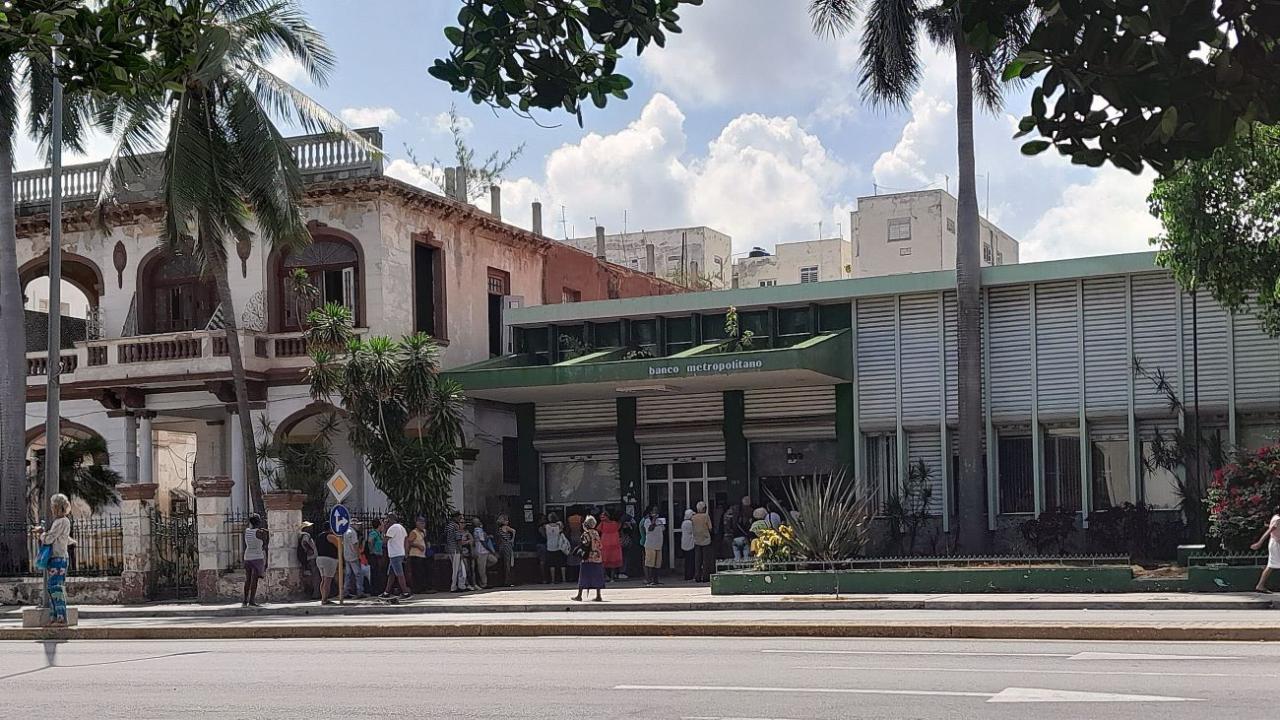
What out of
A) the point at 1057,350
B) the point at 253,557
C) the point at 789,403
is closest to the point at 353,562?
the point at 253,557

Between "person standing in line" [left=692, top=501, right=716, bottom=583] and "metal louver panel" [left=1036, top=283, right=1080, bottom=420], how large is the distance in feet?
22.6

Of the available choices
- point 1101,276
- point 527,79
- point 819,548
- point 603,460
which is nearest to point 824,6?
point 1101,276

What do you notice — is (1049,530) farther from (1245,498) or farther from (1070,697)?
(1070,697)

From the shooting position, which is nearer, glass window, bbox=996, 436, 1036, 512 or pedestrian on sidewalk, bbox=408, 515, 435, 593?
pedestrian on sidewalk, bbox=408, 515, 435, 593

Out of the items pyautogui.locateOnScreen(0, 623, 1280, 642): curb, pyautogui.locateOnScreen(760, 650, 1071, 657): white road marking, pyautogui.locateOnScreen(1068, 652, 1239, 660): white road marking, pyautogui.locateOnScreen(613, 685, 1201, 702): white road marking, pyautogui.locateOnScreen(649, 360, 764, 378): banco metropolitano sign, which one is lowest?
pyautogui.locateOnScreen(0, 623, 1280, 642): curb

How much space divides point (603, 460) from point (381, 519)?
681 cm

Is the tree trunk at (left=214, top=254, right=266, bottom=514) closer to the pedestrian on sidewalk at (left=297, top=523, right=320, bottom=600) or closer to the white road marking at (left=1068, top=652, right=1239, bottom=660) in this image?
the pedestrian on sidewalk at (left=297, top=523, right=320, bottom=600)

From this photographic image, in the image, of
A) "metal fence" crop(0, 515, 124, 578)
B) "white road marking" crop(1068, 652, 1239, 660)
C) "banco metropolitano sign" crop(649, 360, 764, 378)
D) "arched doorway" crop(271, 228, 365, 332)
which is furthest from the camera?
"arched doorway" crop(271, 228, 365, 332)

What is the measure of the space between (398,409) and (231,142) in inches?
242

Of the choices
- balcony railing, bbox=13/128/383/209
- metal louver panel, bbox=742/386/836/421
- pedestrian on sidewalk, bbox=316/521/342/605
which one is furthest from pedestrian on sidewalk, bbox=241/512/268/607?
metal louver panel, bbox=742/386/836/421

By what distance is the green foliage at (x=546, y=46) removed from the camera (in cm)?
526

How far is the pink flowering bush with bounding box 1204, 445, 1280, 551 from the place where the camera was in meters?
24.0

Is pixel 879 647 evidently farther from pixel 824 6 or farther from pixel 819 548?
pixel 824 6

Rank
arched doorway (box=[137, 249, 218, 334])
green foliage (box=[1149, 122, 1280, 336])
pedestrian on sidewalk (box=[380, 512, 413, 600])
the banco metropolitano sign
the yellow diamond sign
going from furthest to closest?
arched doorway (box=[137, 249, 218, 334]) → the banco metropolitano sign → pedestrian on sidewalk (box=[380, 512, 413, 600]) → the yellow diamond sign → green foliage (box=[1149, 122, 1280, 336])
